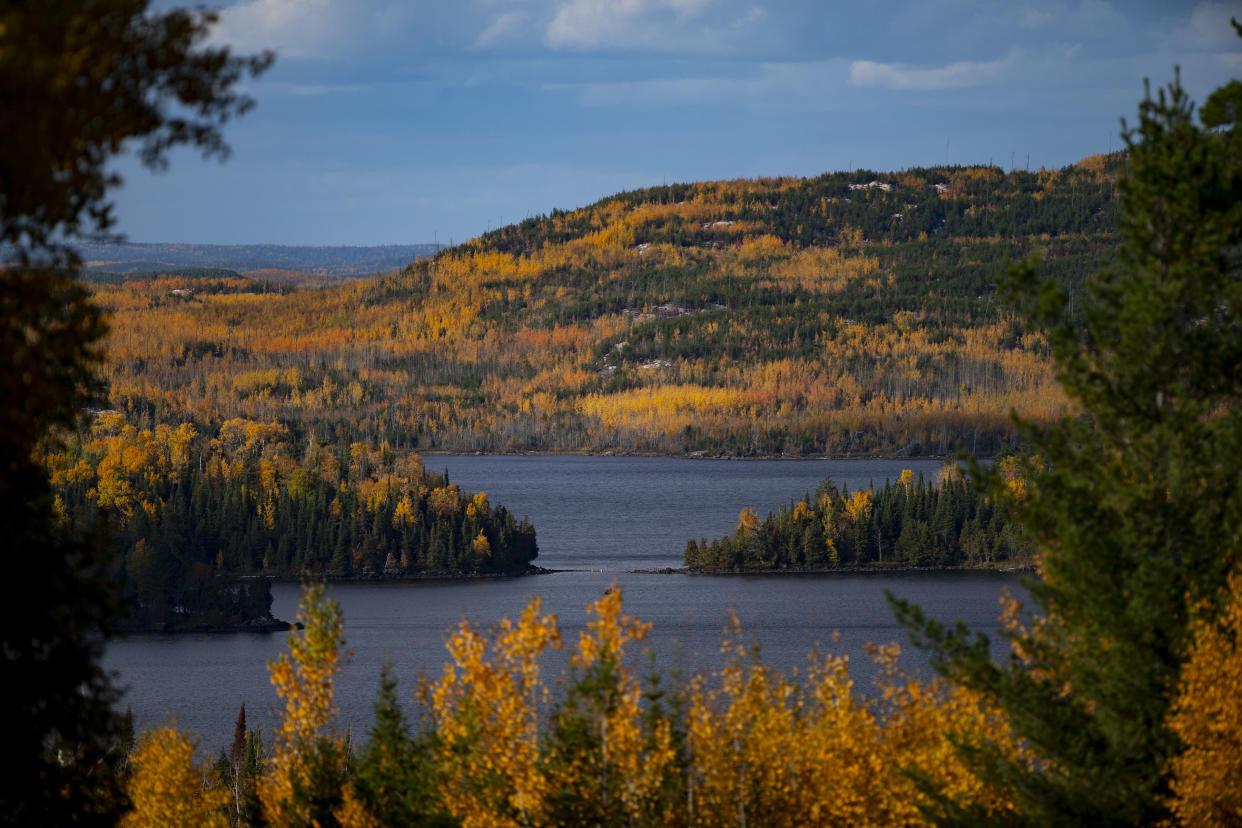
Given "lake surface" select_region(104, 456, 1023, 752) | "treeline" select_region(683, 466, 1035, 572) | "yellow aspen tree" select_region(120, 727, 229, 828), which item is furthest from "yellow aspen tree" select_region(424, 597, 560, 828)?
"treeline" select_region(683, 466, 1035, 572)

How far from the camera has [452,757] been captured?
28094 millimetres

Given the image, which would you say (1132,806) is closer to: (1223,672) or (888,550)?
(1223,672)

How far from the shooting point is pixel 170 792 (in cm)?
4212

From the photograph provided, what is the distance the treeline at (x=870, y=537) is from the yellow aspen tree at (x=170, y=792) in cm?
10379

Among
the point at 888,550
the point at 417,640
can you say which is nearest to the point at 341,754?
the point at 417,640

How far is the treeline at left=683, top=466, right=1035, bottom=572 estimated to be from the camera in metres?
150

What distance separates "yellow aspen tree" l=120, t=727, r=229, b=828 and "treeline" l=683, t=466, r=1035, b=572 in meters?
104

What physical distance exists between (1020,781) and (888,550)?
13727 cm

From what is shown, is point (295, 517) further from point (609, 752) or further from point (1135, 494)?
point (1135, 494)

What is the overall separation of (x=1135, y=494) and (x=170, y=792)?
109 feet

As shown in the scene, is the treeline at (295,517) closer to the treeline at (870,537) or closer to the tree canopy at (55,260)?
the treeline at (870,537)

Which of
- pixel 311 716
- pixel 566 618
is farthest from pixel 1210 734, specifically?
pixel 566 618

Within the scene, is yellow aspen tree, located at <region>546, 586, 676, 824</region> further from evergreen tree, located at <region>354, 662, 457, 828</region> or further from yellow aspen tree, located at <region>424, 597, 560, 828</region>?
evergreen tree, located at <region>354, 662, 457, 828</region>

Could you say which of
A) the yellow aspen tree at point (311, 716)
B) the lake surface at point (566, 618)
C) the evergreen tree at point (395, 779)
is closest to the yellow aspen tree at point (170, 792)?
the yellow aspen tree at point (311, 716)
